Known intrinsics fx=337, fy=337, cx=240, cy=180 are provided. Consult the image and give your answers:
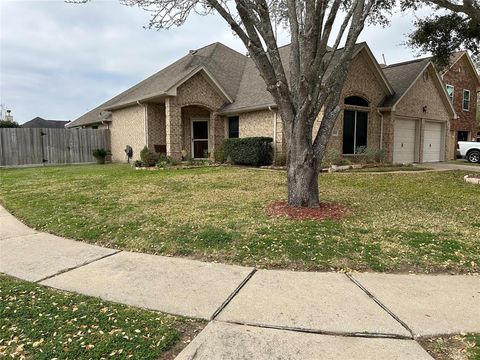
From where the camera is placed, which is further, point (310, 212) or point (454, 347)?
point (310, 212)

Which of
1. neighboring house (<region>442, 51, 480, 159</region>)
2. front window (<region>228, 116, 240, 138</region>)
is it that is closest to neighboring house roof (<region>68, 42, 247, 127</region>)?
front window (<region>228, 116, 240, 138</region>)

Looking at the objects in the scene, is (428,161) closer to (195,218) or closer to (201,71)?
(201,71)

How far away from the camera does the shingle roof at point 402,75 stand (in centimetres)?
1661

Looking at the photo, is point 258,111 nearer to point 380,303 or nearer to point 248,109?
point 248,109

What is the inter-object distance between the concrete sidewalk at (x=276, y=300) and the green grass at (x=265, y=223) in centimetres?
39

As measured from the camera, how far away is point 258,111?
638 inches

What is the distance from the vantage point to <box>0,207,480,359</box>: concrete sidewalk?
252cm

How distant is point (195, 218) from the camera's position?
607 cm

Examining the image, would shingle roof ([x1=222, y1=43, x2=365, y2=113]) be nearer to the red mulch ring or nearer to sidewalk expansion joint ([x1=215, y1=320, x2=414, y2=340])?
the red mulch ring

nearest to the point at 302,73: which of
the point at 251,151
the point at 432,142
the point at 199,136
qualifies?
the point at 251,151

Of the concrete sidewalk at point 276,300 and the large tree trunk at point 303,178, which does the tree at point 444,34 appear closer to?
the large tree trunk at point 303,178

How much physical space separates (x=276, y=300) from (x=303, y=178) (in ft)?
11.7

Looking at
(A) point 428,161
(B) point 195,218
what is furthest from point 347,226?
(A) point 428,161

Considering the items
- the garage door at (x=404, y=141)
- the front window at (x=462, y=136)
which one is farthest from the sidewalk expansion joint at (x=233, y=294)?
the front window at (x=462, y=136)
